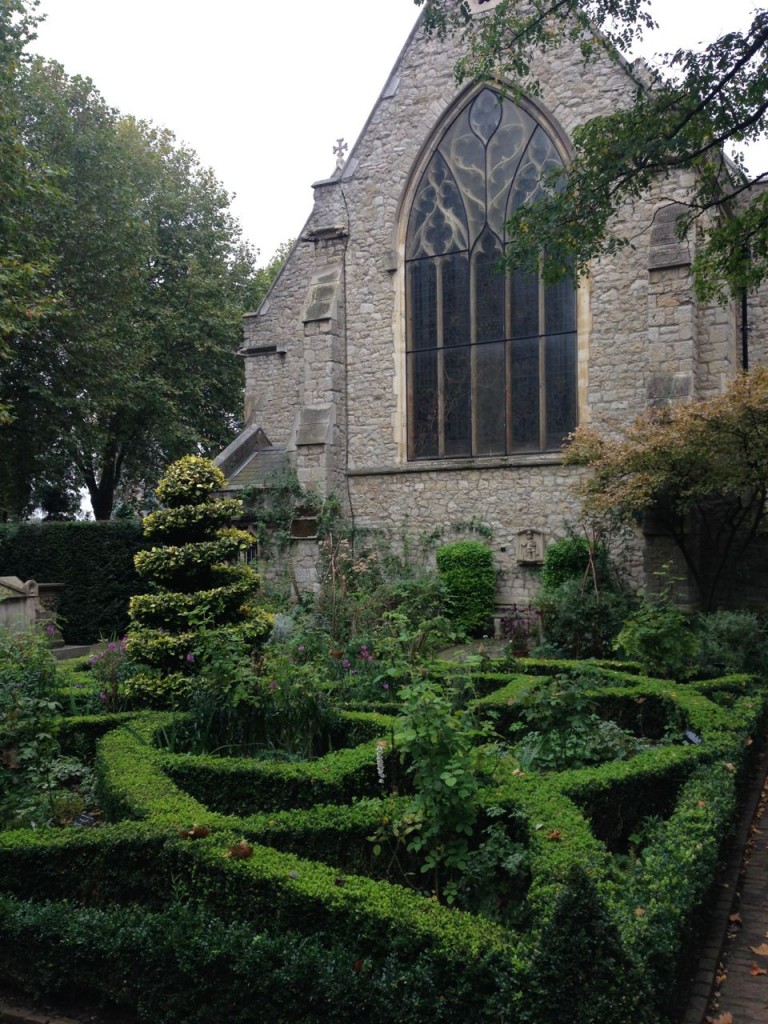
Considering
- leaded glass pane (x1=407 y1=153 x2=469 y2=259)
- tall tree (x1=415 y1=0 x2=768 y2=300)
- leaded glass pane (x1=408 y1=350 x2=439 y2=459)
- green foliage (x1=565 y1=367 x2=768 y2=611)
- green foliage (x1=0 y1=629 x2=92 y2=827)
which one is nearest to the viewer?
green foliage (x1=0 y1=629 x2=92 y2=827)

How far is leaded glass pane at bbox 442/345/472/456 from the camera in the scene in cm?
1458

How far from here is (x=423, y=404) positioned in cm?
1499

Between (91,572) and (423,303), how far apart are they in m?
7.63

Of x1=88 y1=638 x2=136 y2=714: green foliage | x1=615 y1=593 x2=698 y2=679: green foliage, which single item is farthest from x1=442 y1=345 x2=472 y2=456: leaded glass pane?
x1=88 y1=638 x2=136 y2=714: green foliage

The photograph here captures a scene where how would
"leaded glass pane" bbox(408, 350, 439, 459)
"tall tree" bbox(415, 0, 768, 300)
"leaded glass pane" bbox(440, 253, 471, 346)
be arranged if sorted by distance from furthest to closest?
"leaded glass pane" bbox(408, 350, 439, 459), "leaded glass pane" bbox(440, 253, 471, 346), "tall tree" bbox(415, 0, 768, 300)

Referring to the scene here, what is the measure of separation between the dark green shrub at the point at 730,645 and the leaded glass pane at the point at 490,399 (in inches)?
212

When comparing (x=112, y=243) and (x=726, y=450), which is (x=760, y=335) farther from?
(x=112, y=243)

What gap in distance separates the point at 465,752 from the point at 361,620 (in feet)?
22.4

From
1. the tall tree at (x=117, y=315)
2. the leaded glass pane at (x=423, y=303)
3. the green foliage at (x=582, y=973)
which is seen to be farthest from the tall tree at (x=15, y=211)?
the green foliage at (x=582, y=973)

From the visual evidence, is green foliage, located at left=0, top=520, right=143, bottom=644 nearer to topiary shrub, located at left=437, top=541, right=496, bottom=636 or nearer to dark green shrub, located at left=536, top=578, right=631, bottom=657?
topiary shrub, located at left=437, top=541, right=496, bottom=636

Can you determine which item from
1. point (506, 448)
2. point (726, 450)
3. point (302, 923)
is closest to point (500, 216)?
point (506, 448)

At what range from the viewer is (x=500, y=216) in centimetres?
1438

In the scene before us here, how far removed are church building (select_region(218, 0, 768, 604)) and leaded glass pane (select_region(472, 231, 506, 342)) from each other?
0.11ft

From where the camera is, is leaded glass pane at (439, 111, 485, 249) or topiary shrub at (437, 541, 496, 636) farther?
leaded glass pane at (439, 111, 485, 249)
